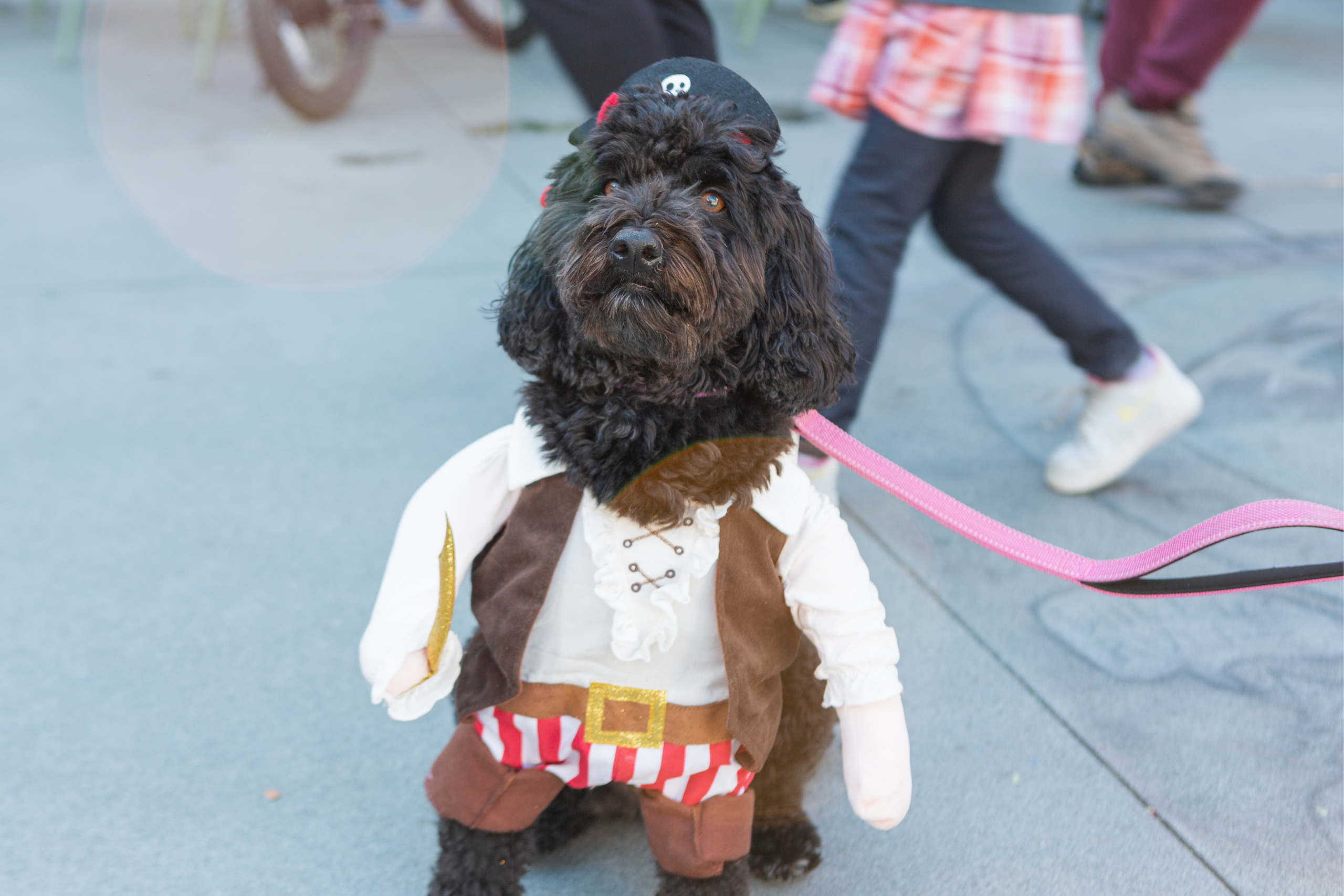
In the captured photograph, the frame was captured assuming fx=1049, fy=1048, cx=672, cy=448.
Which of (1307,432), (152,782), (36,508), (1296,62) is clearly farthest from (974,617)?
(1296,62)

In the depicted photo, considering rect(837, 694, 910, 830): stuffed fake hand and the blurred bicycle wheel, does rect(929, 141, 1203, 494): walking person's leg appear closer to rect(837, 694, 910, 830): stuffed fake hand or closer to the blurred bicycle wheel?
rect(837, 694, 910, 830): stuffed fake hand

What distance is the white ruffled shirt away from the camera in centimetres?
141

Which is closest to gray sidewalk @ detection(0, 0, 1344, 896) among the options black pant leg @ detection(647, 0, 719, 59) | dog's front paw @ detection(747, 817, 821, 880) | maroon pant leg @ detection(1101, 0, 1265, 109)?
dog's front paw @ detection(747, 817, 821, 880)

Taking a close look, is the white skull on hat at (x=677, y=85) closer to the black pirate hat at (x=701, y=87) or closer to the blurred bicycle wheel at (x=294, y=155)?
the black pirate hat at (x=701, y=87)

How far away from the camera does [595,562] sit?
142cm

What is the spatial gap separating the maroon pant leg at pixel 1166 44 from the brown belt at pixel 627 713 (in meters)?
4.22

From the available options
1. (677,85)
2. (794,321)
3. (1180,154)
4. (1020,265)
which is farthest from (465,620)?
(1180,154)

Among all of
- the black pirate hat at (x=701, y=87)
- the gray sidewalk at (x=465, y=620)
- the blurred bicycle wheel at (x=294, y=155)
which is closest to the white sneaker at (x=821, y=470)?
the gray sidewalk at (x=465, y=620)

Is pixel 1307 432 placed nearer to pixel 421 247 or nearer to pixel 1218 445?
pixel 1218 445

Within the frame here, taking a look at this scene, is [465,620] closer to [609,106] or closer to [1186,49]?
[609,106]

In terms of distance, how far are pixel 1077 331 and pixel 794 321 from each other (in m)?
1.58

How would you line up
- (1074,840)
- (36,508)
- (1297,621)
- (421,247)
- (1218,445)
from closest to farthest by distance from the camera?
(1074,840), (1297,621), (36,508), (1218,445), (421,247)

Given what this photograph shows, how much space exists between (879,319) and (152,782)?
5.84 ft

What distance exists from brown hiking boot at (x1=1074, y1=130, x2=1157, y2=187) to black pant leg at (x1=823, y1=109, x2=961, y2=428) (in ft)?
9.78
